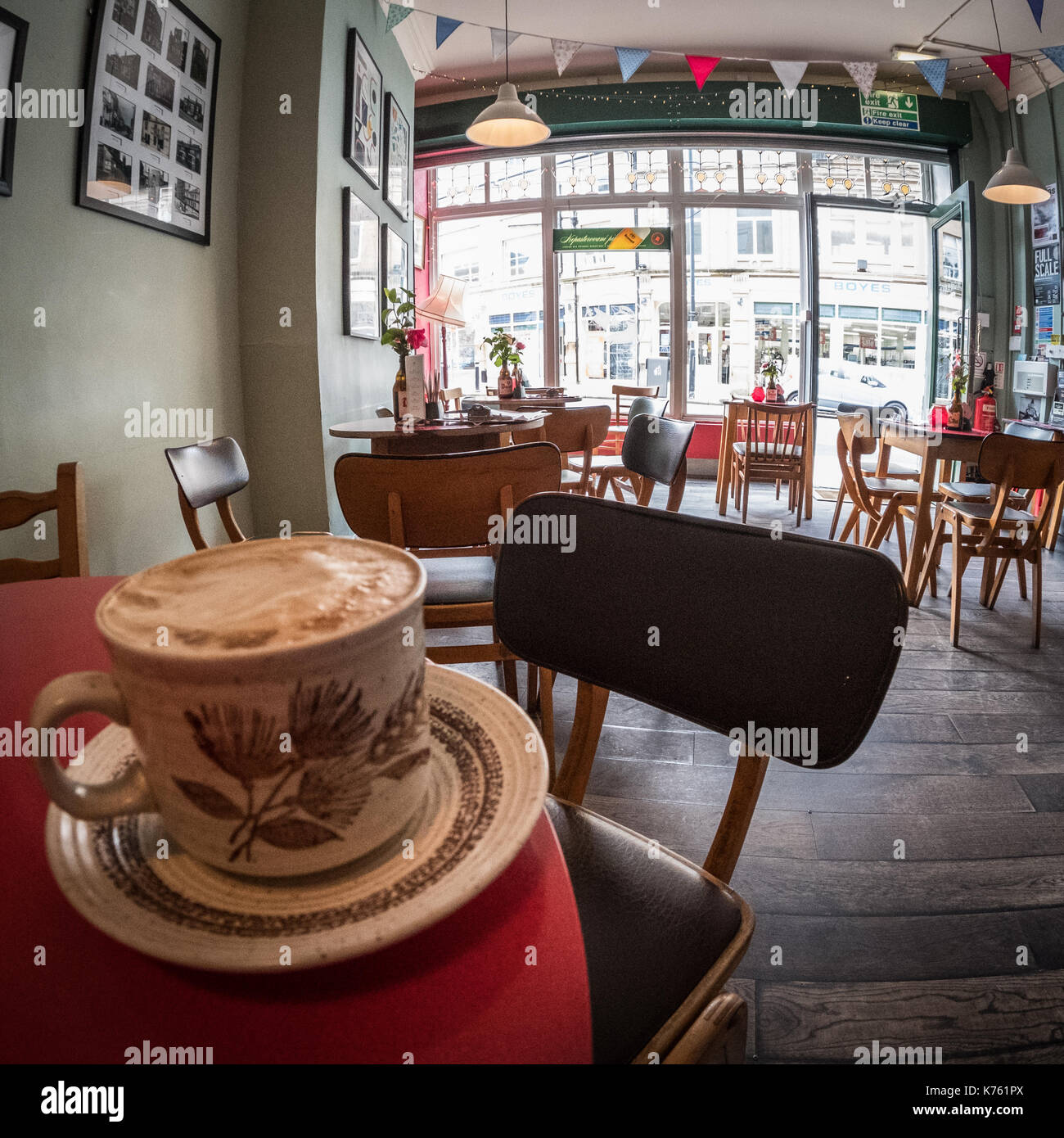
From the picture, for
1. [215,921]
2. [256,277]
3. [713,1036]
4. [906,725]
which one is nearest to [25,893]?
[215,921]

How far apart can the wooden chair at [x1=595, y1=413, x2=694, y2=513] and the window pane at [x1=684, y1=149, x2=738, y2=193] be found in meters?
5.79

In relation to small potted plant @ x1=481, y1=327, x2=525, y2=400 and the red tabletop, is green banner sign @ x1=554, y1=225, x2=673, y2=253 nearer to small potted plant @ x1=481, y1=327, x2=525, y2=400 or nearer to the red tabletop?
small potted plant @ x1=481, y1=327, x2=525, y2=400

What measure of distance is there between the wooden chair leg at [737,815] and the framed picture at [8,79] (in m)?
2.38

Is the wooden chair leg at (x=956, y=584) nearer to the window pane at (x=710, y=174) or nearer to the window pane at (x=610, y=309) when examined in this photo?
the window pane at (x=610, y=309)

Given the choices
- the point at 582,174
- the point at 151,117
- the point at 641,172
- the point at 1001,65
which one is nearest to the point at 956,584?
the point at 151,117

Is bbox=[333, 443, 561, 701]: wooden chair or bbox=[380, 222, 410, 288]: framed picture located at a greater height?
bbox=[380, 222, 410, 288]: framed picture

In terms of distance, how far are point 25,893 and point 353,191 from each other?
15.0 feet

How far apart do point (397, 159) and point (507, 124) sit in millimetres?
1501

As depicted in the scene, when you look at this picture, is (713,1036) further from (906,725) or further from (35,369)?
(35,369)

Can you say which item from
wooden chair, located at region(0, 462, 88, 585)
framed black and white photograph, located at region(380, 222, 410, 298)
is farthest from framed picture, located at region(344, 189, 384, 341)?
wooden chair, located at region(0, 462, 88, 585)

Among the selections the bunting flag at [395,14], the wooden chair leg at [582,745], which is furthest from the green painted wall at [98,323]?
the wooden chair leg at [582,745]

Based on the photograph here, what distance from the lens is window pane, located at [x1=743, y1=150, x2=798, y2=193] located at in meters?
7.21

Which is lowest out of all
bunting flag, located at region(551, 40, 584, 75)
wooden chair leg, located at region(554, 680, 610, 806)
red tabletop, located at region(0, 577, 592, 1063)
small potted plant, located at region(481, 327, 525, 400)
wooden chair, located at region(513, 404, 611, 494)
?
wooden chair leg, located at region(554, 680, 610, 806)

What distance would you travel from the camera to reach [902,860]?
1.64m
